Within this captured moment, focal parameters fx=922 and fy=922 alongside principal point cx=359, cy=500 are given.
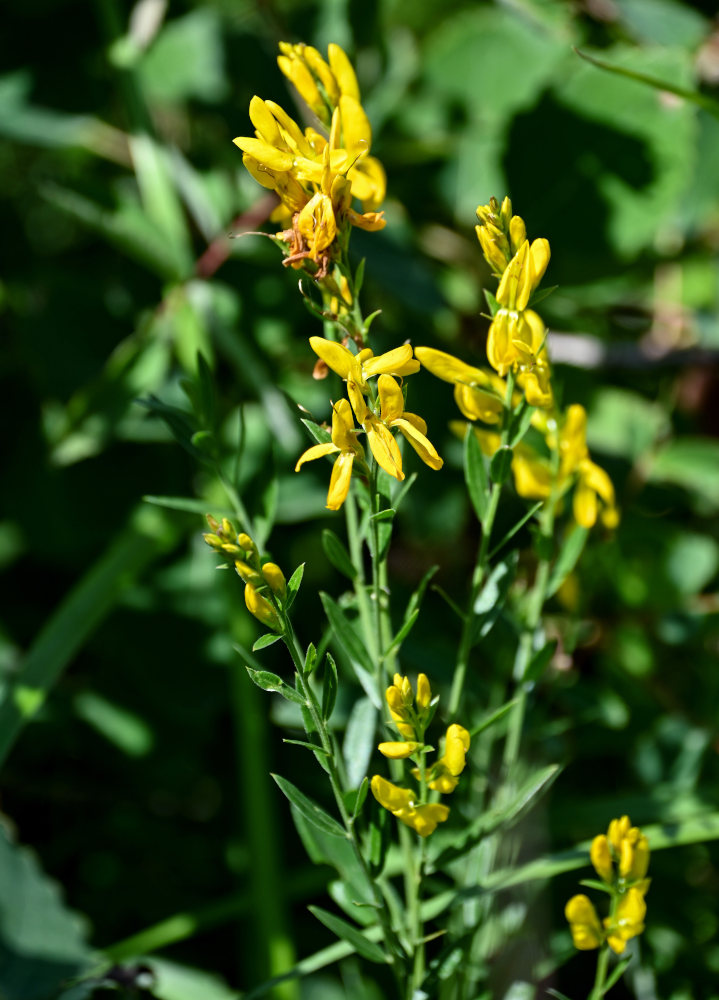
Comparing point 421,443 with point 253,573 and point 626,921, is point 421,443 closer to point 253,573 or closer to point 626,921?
point 253,573

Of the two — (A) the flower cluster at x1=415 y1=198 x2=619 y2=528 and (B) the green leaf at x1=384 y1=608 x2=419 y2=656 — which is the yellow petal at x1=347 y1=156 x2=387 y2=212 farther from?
(B) the green leaf at x1=384 y1=608 x2=419 y2=656

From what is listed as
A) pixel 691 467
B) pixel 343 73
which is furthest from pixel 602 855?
pixel 691 467

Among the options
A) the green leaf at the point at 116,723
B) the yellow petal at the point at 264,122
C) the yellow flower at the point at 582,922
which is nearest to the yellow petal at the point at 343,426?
the yellow petal at the point at 264,122

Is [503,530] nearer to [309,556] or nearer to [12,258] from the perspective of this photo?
[309,556]

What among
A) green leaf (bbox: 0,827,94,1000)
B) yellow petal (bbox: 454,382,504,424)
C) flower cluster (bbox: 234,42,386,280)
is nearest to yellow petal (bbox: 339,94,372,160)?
flower cluster (bbox: 234,42,386,280)

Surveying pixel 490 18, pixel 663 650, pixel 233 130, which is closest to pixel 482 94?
pixel 490 18

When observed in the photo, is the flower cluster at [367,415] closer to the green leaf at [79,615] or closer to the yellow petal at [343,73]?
the yellow petal at [343,73]

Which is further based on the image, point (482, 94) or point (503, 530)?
point (482, 94)
